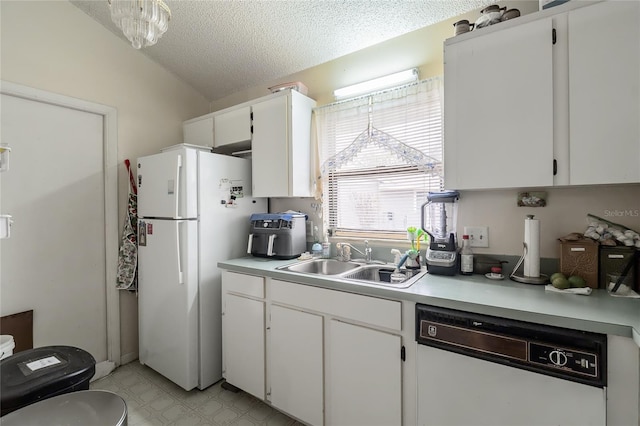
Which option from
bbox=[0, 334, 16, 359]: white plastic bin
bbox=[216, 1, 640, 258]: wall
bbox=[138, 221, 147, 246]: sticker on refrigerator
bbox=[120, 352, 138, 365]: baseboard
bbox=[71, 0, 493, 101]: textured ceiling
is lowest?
bbox=[120, 352, 138, 365]: baseboard

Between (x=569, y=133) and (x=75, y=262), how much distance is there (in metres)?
3.37

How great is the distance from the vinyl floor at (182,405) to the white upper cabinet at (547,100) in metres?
1.92

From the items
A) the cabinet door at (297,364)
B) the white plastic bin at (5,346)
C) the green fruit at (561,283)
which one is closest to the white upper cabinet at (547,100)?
the green fruit at (561,283)

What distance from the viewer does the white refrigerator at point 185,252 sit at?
223 centimetres

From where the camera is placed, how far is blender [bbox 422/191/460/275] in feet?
5.87

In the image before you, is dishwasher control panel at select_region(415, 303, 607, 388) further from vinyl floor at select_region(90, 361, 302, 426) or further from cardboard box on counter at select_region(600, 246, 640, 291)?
vinyl floor at select_region(90, 361, 302, 426)

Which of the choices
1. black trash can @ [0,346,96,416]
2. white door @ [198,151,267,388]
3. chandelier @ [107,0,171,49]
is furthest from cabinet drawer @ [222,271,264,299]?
chandelier @ [107,0,171,49]

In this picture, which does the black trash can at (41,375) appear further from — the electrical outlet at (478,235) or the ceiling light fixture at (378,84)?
the ceiling light fixture at (378,84)

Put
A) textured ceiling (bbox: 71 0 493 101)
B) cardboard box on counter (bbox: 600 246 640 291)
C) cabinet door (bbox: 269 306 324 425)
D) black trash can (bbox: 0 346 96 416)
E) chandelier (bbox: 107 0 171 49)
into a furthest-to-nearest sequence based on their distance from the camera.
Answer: textured ceiling (bbox: 71 0 493 101) → cabinet door (bbox: 269 306 324 425) → cardboard box on counter (bbox: 600 246 640 291) → chandelier (bbox: 107 0 171 49) → black trash can (bbox: 0 346 96 416)

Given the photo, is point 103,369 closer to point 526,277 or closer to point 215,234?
point 215,234

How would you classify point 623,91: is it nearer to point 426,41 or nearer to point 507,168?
point 507,168

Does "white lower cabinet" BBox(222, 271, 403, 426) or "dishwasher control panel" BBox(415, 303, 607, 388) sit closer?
"dishwasher control panel" BBox(415, 303, 607, 388)

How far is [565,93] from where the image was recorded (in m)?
Result: 1.42

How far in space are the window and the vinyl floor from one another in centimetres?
140
